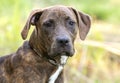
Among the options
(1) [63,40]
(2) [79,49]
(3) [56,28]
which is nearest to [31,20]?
(3) [56,28]

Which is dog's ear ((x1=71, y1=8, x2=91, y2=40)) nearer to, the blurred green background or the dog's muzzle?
the dog's muzzle

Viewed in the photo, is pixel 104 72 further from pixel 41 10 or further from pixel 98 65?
pixel 41 10

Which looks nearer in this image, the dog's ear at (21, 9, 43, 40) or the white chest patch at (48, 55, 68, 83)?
the dog's ear at (21, 9, 43, 40)

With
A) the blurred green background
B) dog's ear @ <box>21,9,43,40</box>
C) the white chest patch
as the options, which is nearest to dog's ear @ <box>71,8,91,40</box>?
the white chest patch

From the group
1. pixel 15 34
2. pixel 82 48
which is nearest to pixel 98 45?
pixel 82 48

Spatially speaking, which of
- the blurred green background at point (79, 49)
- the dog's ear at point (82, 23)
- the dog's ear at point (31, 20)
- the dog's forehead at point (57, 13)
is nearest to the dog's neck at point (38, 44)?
the dog's ear at point (31, 20)

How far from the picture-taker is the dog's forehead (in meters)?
9.16

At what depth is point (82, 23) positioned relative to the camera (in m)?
9.40

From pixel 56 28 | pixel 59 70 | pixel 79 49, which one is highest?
pixel 56 28

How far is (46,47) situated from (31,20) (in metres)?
0.41

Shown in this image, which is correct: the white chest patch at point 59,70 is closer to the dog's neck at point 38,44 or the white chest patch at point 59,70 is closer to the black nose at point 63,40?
the dog's neck at point 38,44

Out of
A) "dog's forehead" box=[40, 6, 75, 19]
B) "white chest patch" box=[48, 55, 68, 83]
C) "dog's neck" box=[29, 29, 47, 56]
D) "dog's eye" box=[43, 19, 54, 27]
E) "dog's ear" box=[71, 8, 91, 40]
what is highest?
"dog's forehead" box=[40, 6, 75, 19]

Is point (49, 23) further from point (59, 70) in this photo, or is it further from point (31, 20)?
point (59, 70)

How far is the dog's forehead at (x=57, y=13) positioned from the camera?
916cm
